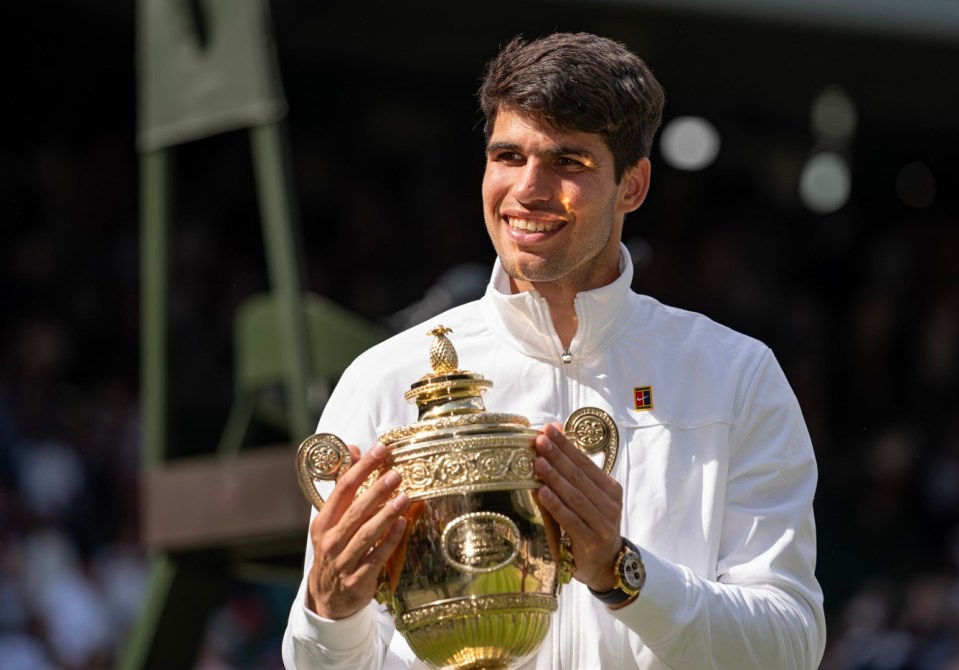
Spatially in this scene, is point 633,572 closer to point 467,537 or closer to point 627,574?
point 627,574

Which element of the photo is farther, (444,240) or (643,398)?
(444,240)

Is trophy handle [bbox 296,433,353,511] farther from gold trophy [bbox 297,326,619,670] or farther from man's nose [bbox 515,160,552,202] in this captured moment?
man's nose [bbox 515,160,552,202]

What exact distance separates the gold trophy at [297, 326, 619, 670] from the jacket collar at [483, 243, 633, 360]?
0.28 metres

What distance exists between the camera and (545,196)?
2.88m

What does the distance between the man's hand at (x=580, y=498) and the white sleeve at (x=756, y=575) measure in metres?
0.09

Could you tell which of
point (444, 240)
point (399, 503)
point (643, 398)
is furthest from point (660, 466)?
point (444, 240)

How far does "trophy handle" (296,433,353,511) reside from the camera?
107 inches

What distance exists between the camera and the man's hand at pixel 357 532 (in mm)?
2613

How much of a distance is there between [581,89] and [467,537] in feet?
2.26

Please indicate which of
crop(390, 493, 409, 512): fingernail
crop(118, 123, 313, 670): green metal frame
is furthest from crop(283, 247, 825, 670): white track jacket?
crop(118, 123, 313, 670): green metal frame

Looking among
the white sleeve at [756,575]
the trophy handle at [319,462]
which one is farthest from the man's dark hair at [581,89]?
the trophy handle at [319,462]

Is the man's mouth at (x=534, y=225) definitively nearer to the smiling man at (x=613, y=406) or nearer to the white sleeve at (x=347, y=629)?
the smiling man at (x=613, y=406)

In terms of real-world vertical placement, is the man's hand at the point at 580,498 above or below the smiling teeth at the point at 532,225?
below

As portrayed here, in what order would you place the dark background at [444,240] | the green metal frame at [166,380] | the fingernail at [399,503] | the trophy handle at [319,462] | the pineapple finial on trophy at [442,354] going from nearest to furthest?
the fingernail at [399,503] → the trophy handle at [319,462] → the pineapple finial on trophy at [442,354] → the green metal frame at [166,380] → the dark background at [444,240]
